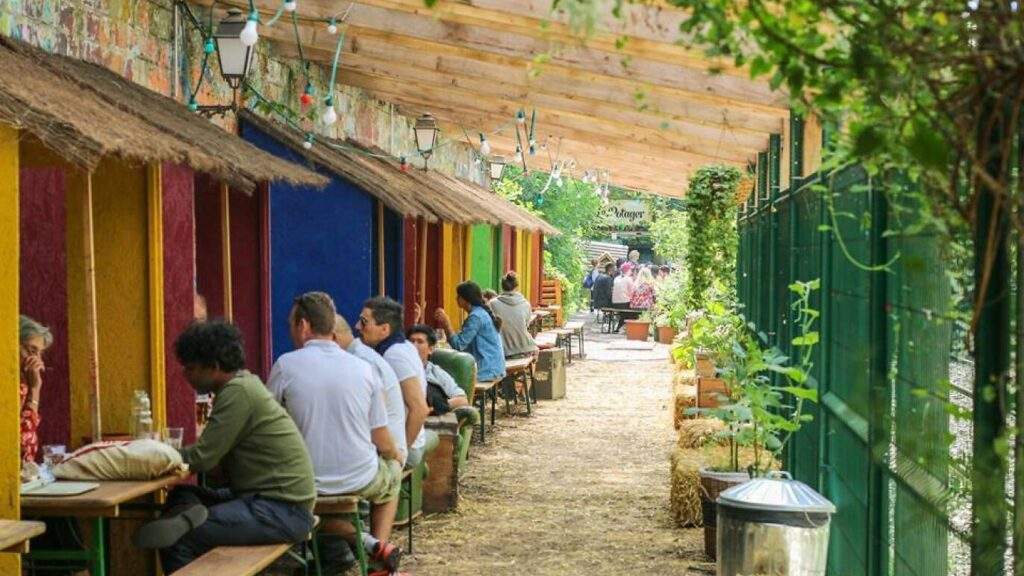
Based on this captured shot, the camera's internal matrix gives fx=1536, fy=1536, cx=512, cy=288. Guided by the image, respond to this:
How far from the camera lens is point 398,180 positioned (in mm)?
12305

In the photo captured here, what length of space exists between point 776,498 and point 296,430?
190 centimetres

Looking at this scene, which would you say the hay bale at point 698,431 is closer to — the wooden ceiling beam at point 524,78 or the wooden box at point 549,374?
the wooden ceiling beam at point 524,78

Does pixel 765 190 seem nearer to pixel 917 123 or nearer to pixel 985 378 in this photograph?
pixel 985 378

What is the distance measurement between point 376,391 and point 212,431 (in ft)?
3.96

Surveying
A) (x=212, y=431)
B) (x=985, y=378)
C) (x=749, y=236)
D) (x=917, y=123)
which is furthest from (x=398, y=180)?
(x=917, y=123)

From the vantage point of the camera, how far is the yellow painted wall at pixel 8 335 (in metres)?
4.70

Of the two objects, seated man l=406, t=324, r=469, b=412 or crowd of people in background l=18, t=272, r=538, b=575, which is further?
seated man l=406, t=324, r=469, b=412

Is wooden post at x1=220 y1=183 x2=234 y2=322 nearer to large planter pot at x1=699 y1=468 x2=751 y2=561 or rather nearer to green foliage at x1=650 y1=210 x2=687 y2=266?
large planter pot at x1=699 y1=468 x2=751 y2=561

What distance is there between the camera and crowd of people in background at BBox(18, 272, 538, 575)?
5930mm

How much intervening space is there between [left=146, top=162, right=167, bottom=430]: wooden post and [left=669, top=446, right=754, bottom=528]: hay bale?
3.17 m

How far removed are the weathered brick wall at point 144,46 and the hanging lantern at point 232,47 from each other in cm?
31

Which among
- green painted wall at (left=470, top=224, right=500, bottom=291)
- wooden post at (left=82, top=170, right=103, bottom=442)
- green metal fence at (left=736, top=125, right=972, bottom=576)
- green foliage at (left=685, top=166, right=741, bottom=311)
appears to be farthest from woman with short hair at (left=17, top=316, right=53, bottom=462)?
green painted wall at (left=470, top=224, right=500, bottom=291)

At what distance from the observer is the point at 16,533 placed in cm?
446

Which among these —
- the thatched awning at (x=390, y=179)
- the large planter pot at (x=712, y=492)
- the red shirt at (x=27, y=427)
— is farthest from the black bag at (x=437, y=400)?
the red shirt at (x=27, y=427)
